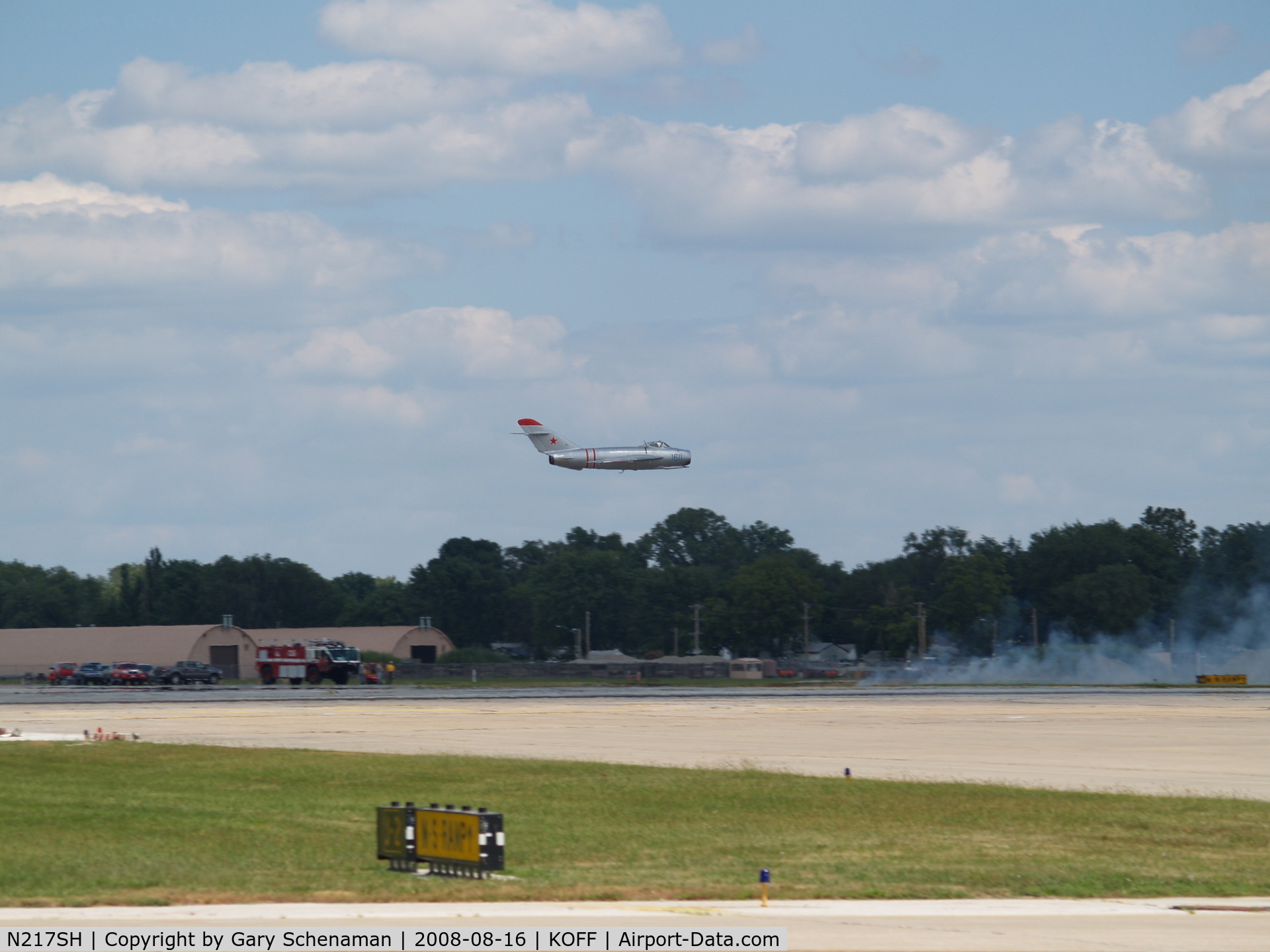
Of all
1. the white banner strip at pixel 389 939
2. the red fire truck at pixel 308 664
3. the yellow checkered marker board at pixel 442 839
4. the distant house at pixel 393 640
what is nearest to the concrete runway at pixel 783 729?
the red fire truck at pixel 308 664

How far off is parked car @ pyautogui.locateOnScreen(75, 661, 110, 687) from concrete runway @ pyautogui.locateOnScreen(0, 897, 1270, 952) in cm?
9593

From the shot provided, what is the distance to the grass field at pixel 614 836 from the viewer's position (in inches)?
635

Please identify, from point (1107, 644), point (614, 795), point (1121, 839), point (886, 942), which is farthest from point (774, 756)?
point (1107, 644)

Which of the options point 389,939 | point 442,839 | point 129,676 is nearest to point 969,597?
point 129,676

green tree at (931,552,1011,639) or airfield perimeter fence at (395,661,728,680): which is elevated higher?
green tree at (931,552,1011,639)

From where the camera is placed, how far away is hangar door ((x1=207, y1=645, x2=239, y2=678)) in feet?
447

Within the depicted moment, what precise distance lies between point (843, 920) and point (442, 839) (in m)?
4.82

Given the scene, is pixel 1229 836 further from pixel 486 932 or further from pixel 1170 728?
pixel 1170 728

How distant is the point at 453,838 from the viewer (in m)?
16.5

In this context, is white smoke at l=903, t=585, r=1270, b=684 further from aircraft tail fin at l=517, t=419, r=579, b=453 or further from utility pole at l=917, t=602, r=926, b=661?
aircraft tail fin at l=517, t=419, r=579, b=453

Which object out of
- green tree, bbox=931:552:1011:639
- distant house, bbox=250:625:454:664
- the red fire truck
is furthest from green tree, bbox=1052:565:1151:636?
the red fire truck

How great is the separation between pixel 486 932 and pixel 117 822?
11.1m

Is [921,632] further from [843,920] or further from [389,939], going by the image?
[389,939]

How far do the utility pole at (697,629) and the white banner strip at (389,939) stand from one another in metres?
154
